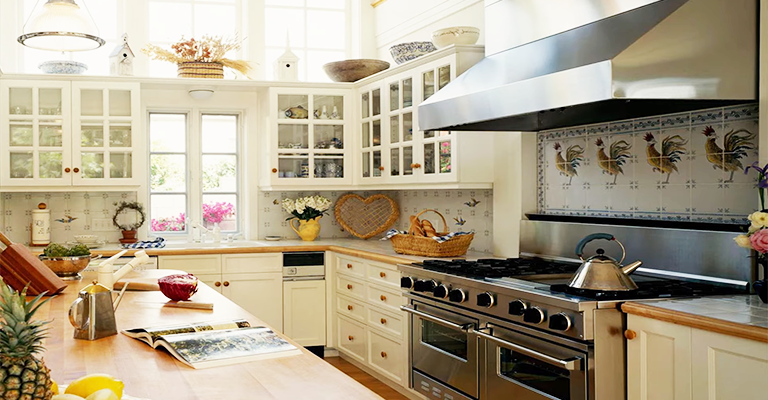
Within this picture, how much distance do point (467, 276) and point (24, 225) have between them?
12.6 feet

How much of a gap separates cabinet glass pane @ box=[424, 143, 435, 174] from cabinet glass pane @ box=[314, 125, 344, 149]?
126 cm

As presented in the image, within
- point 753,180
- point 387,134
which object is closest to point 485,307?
point 753,180

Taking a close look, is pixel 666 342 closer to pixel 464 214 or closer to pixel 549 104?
pixel 549 104

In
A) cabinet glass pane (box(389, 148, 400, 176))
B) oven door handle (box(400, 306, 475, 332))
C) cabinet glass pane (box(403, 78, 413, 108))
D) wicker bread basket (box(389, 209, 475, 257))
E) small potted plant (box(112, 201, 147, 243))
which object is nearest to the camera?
oven door handle (box(400, 306, 475, 332))

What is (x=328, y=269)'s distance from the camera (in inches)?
219

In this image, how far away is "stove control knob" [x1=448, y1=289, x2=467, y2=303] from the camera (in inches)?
136

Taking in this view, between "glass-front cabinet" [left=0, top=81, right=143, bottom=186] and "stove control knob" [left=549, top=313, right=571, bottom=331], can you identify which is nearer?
"stove control knob" [left=549, top=313, right=571, bottom=331]

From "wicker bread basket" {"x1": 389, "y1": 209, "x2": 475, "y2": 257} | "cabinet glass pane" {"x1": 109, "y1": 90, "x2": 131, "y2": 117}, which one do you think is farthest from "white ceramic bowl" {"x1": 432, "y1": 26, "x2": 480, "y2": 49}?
"cabinet glass pane" {"x1": 109, "y1": 90, "x2": 131, "y2": 117}

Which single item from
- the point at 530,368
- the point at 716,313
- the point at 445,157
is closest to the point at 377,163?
the point at 445,157

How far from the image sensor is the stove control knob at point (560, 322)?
8.87 feet

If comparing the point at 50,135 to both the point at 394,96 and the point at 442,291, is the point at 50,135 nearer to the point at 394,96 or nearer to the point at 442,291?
the point at 394,96

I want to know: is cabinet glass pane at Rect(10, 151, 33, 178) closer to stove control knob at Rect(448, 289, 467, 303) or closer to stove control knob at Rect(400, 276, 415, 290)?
stove control knob at Rect(400, 276, 415, 290)

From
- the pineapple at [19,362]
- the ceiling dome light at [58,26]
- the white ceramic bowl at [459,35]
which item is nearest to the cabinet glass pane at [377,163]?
the white ceramic bowl at [459,35]

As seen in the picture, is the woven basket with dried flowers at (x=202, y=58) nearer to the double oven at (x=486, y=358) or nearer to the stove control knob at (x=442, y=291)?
the double oven at (x=486, y=358)
